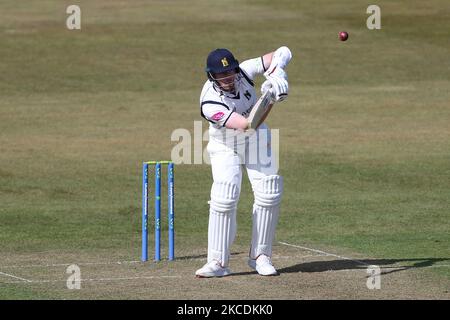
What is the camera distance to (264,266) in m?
12.1

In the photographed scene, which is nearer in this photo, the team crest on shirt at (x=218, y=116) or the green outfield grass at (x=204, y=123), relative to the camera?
the team crest on shirt at (x=218, y=116)

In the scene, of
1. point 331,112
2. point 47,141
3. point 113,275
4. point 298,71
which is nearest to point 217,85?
point 113,275

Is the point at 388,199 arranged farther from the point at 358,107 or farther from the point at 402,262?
the point at 358,107

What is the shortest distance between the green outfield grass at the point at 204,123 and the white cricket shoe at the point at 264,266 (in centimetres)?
152

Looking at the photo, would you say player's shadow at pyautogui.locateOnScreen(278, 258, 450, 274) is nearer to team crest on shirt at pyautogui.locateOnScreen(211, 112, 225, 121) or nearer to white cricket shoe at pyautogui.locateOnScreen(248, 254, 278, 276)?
white cricket shoe at pyautogui.locateOnScreen(248, 254, 278, 276)

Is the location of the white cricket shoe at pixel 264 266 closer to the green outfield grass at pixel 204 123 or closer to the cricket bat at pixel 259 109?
the cricket bat at pixel 259 109

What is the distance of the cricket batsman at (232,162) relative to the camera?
11906 millimetres

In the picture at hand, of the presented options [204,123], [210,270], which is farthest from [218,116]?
[204,123]

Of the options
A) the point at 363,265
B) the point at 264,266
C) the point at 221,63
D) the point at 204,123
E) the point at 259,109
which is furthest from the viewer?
the point at 204,123

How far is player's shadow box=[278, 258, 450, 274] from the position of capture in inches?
492

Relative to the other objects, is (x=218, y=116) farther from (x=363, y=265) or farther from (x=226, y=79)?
(x=363, y=265)

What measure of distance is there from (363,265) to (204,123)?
38.7 ft

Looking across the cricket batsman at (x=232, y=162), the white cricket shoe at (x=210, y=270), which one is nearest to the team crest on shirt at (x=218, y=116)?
the cricket batsman at (x=232, y=162)

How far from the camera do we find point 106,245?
14656mm
